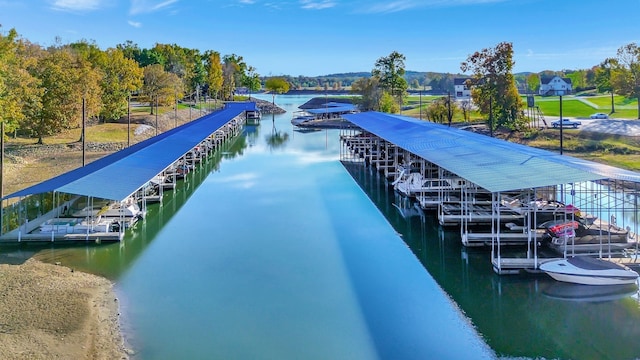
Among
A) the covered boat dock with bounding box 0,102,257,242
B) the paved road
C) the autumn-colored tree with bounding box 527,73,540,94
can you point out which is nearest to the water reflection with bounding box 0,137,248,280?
the covered boat dock with bounding box 0,102,257,242

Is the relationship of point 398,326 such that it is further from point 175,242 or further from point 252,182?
point 252,182

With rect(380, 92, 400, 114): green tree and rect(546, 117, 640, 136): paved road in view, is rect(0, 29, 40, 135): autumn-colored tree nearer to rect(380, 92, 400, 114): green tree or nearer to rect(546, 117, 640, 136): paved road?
rect(546, 117, 640, 136): paved road

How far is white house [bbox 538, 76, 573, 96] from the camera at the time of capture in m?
82.6

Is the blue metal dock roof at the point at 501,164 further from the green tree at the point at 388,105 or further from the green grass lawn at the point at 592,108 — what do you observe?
the green tree at the point at 388,105

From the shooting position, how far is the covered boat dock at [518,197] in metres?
13.9

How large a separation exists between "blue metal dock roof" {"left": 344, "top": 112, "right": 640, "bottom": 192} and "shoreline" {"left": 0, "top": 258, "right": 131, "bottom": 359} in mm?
9304

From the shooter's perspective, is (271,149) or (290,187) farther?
(271,149)

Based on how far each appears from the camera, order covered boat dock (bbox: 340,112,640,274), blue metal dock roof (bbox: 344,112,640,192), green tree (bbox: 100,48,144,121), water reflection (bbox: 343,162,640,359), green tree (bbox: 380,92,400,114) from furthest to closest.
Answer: green tree (bbox: 380,92,400,114) → green tree (bbox: 100,48,144,121) → covered boat dock (bbox: 340,112,640,274) → blue metal dock roof (bbox: 344,112,640,192) → water reflection (bbox: 343,162,640,359)

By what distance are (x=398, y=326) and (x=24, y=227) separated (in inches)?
474

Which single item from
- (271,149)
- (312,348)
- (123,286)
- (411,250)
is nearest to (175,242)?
(123,286)

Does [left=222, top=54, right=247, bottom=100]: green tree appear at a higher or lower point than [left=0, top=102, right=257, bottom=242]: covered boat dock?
higher

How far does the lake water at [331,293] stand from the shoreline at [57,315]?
0.44m

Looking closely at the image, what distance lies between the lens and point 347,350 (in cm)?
992

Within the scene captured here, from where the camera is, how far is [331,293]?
41.8ft
